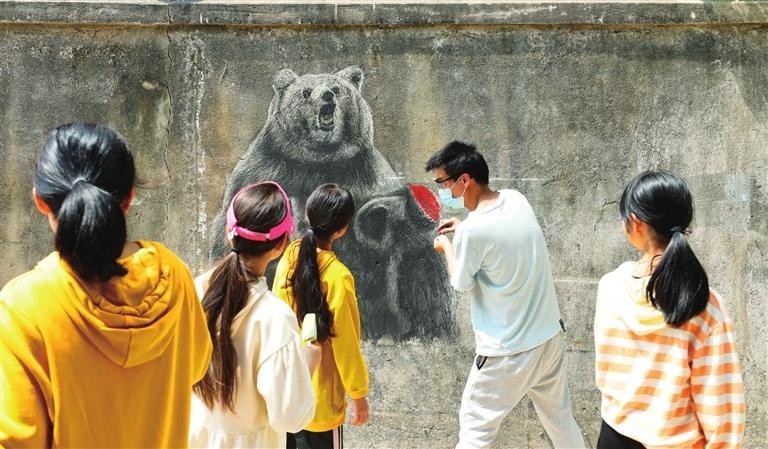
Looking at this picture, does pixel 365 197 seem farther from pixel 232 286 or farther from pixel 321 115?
pixel 232 286

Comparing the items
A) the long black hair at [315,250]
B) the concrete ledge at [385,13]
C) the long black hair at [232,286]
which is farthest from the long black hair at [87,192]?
the concrete ledge at [385,13]

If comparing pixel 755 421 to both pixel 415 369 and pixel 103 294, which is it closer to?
pixel 415 369

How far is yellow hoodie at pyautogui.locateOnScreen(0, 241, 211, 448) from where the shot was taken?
1.42m

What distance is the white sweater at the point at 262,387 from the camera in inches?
77.9

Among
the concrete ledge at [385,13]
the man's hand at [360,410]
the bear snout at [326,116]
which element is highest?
the concrete ledge at [385,13]

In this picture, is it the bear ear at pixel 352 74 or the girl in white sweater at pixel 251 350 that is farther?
the bear ear at pixel 352 74

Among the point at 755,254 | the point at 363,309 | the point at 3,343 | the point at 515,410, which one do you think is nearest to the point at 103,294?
the point at 3,343

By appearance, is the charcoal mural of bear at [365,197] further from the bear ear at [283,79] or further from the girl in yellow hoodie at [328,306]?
the girl in yellow hoodie at [328,306]

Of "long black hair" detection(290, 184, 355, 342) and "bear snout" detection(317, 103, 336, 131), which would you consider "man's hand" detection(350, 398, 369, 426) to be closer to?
"long black hair" detection(290, 184, 355, 342)

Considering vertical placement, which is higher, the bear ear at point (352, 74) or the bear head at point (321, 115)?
the bear ear at point (352, 74)

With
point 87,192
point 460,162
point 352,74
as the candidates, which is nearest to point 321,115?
point 352,74

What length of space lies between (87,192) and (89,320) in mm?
237

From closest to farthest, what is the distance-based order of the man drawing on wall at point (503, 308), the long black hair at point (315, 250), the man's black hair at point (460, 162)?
the long black hair at point (315, 250)
the man drawing on wall at point (503, 308)
the man's black hair at point (460, 162)

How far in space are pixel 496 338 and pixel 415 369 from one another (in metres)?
1.14
